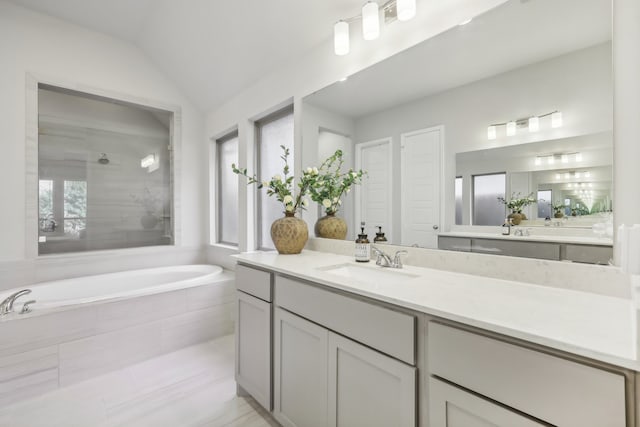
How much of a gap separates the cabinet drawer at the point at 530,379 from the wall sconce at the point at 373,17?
4.88 ft

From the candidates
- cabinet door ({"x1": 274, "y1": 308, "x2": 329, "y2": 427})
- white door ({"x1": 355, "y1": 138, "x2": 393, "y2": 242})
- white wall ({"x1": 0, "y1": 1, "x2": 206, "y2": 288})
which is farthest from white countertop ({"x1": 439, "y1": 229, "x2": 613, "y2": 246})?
white wall ({"x1": 0, "y1": 1, "x2": 206, "y2": 288})

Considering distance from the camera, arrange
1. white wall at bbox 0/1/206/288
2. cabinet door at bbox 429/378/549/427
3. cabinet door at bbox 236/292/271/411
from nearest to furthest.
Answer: cabinet door at bbox 429/378/549/427, cabinet door at bbox 236/292/271/411, white wall at bbox 0/1/206/288

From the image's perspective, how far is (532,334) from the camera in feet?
2.23

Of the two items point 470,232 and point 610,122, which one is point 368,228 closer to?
point 470,232

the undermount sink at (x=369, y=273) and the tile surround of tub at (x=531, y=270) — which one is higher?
the tile surround of tub at (x=531, y=270)

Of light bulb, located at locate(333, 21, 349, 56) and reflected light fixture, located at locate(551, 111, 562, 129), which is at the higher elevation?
light bulb, located at locate(333, 21, 349, 56)

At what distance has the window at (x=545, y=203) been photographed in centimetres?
119

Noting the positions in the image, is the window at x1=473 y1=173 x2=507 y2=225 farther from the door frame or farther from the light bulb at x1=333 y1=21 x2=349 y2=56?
the light bulb at x1=333 y1=21 x2=349 y2=56

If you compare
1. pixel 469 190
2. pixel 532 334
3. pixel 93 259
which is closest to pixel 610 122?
pixel 469 190

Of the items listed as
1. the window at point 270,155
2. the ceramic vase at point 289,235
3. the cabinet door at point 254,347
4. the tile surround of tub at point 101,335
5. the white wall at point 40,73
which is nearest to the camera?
the cabinet door at point 254,347

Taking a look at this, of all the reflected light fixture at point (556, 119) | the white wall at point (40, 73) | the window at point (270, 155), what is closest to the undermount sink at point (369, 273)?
the reflected light fixture at point (556, 119)

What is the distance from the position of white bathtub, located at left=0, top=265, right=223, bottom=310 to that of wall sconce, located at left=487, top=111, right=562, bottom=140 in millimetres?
2468

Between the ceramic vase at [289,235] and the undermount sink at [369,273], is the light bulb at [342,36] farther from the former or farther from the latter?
the undermount sink at [369,273]

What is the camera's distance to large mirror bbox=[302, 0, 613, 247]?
108 centimetres
